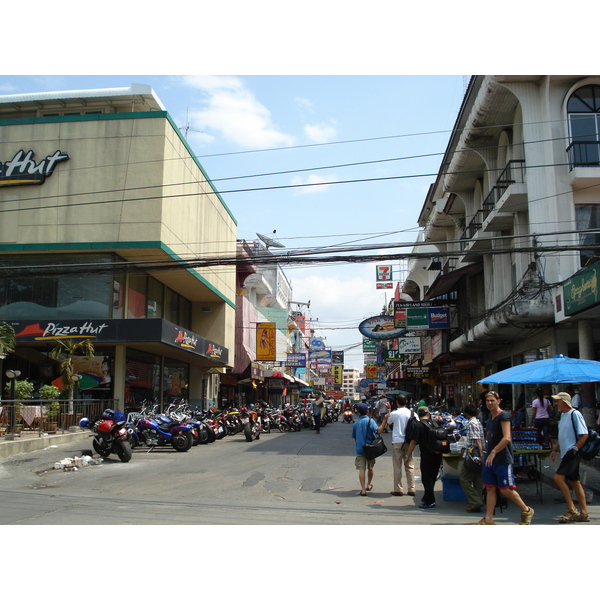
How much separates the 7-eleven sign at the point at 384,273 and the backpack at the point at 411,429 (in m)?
37.3

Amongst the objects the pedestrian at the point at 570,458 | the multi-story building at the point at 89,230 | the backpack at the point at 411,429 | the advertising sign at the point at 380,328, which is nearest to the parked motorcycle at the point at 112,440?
the backpack at the point at 411,429

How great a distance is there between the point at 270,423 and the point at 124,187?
12628 millimetres

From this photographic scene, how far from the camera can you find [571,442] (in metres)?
8.93

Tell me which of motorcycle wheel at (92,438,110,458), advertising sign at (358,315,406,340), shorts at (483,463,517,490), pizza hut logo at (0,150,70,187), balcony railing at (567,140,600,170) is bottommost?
motorcycle wheel at (92,438,110,458)

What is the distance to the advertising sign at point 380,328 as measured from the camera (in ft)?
110

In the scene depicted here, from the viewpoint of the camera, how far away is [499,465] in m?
8.48

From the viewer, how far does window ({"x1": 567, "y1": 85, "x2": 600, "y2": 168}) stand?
1812 centimetres

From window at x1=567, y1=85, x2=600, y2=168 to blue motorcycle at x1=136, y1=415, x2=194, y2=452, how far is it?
550 inches

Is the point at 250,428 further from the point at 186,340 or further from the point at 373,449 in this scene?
the point at 373,449

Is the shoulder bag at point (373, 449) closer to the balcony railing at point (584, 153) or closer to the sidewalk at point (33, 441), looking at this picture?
the sidewalk at point (33, 441)

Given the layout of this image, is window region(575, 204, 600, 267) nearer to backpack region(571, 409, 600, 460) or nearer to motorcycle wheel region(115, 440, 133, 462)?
backpack region(571, 409, 600, 460)

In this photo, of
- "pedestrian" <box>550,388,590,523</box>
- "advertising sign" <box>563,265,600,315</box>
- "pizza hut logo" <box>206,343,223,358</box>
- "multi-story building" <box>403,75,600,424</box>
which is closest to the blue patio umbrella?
"pedestrian" <box>550,388,590,523</box>

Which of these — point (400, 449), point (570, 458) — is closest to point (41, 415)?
point (400, 449)

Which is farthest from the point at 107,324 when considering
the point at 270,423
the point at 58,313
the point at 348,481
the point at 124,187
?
the point at 348,481
